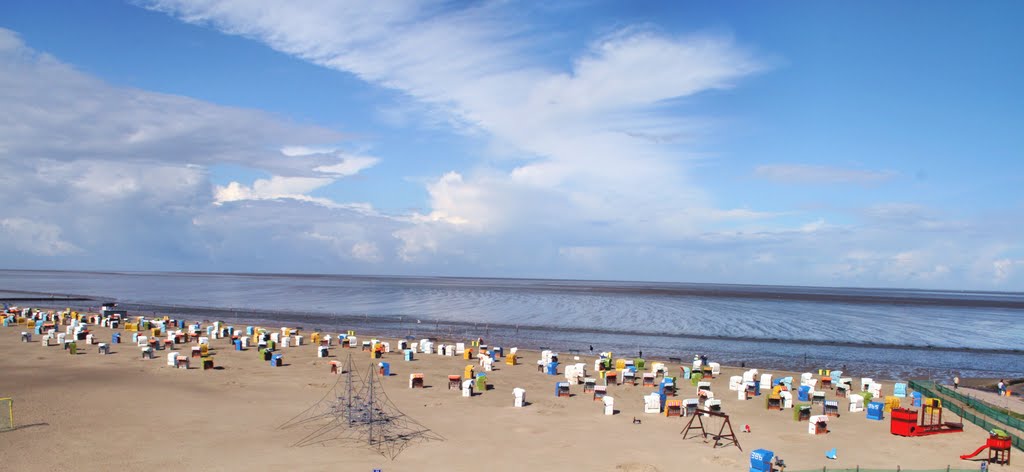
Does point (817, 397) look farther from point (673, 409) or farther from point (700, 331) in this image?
point (700, 331)

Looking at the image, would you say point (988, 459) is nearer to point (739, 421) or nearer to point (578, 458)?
point (739, 421)

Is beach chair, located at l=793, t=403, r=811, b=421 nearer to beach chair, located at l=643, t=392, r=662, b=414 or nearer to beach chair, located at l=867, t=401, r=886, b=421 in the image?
beach chair, located at l=867, t=401, r=886, b=421

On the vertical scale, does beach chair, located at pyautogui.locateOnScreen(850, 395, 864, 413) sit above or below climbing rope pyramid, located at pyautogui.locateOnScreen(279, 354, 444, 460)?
above

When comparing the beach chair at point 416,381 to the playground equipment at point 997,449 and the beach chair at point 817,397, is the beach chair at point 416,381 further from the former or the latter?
the playground equipment at point 997,449

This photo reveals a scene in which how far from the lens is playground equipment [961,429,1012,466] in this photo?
960 inches

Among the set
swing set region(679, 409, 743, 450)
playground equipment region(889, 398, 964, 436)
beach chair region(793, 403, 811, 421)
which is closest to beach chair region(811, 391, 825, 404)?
beach chair region(793, 403, 811, 421)

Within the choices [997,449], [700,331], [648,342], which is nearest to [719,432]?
[997,449]

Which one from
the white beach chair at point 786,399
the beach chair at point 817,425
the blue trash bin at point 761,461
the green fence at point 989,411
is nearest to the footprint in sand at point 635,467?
the blue trash bin at point 761,461

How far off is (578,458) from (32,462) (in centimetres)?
1951

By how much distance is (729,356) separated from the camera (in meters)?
57.5

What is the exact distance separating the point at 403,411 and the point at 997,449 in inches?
990

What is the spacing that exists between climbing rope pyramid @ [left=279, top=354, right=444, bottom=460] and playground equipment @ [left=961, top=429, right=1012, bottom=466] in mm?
21754

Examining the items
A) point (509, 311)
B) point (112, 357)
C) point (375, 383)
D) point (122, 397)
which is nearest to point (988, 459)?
point (375, 383)

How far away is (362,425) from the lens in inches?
1081
